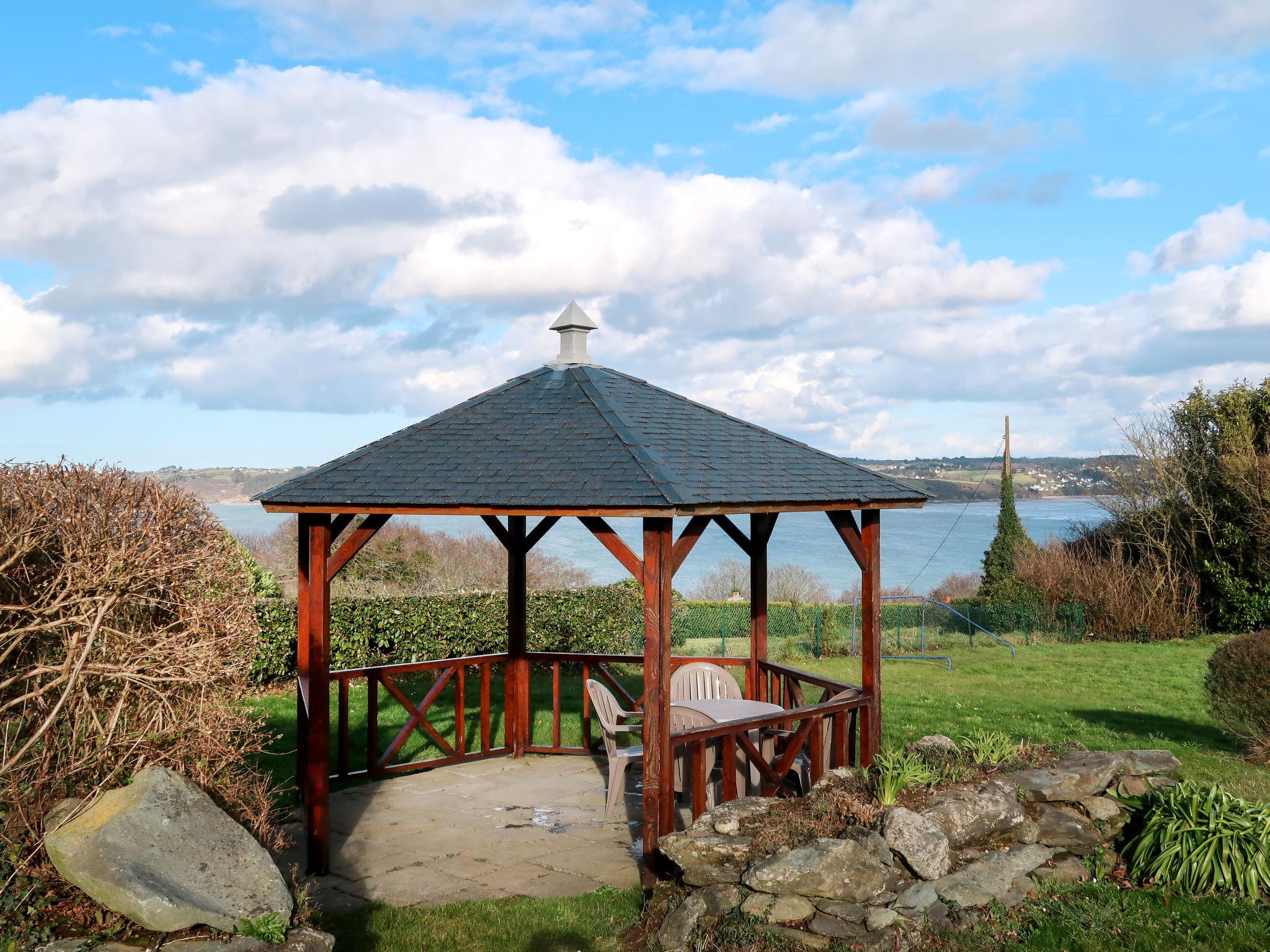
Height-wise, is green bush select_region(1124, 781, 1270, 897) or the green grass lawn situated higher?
green bush select_region(1124, 781, 1270, 897)

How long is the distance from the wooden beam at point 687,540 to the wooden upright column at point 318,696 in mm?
2334

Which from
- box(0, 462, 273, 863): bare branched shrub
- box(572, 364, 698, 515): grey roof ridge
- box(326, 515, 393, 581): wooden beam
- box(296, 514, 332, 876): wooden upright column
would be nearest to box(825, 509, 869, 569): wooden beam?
box(572, 364, 698, 515): grey roof ridge

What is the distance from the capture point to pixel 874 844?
5543 millimetres

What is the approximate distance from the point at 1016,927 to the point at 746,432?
4254 millimetres

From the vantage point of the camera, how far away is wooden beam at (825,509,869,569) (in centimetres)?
786

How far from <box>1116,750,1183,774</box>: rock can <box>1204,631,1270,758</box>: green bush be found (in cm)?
252

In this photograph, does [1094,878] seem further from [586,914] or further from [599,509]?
[599,509]

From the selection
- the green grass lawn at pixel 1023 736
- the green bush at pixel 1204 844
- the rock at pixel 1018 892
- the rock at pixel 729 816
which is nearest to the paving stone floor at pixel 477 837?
the green grass lawn at pixel 1023 736

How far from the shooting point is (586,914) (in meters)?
5.92

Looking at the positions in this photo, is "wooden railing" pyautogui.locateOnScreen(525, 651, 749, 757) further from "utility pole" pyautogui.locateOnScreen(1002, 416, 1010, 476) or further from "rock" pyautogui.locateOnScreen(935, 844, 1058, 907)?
"utility pole" pyautogui.locateOnScreen(1002, 416, 1010, 476)

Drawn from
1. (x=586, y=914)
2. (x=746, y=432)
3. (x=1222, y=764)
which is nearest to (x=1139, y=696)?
(x=1222, y=764)

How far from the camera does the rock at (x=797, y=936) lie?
5090 millimetres

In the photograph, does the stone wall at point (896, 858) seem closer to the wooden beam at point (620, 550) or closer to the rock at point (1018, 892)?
the rock at point (1018, 892)

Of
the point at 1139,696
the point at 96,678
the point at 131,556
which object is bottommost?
the point at 1139,696
